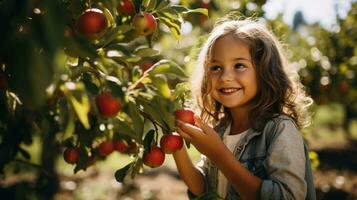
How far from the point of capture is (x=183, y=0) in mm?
2166

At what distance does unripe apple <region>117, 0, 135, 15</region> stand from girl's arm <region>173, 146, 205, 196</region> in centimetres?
64

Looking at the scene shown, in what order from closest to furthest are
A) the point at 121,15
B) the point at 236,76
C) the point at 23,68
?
the point at 23,68, the point at 121,15, the point at 236,76

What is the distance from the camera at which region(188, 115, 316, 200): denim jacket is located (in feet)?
5.05

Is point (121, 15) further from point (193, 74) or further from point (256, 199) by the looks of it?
point (256, 199)

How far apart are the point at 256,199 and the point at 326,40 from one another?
3.56m

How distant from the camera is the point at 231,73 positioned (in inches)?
67.7

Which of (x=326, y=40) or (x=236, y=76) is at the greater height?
(x=236, y=76)

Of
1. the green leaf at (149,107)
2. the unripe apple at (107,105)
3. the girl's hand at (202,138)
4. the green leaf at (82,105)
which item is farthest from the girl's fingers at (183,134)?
the green leaf at (82,105)

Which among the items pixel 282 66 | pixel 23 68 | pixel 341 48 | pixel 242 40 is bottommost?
pixel 341 48

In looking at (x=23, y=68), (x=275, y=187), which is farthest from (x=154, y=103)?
(x=275, y=187)

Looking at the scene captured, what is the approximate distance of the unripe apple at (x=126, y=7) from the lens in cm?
141

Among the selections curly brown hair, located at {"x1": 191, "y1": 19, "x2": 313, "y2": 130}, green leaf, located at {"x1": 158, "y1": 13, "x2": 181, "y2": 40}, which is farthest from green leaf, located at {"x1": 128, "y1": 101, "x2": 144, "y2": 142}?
curly brown hair, located at {"x1": 191, "y1": 19, "x2": 313, "y2": 130}

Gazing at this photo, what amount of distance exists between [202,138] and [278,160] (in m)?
0.32

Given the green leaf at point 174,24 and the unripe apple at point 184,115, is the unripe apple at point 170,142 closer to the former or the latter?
the unripe apple at point 184,115
